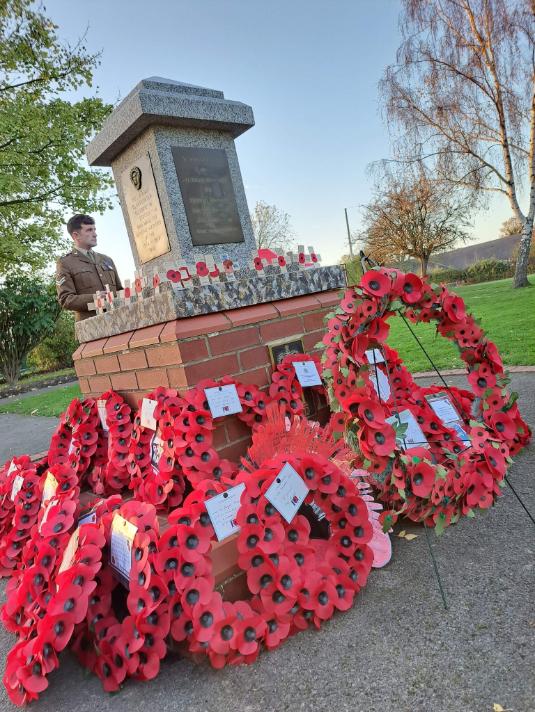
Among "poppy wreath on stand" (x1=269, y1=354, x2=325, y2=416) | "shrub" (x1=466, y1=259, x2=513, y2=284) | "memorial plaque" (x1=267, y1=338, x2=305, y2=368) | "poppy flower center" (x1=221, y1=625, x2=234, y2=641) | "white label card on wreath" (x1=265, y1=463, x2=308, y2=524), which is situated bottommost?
"shrub" (x1=466, y1=259, x2=513, y2=284)

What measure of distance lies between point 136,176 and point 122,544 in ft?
7.61

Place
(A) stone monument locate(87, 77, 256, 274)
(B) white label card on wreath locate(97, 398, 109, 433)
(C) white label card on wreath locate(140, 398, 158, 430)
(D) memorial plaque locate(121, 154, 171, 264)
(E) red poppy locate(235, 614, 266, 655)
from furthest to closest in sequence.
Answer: (D) memorial plaque locate(121, 154, 171, 264), (A) stone monument locate(87, 77, 256, 274), (B) white label card on wreath locate(97, 398, 109, 433), (C) white label card on wreath locate(140, 398, 158, 430), (E) red poppy locate(235, 614, 266, 655)

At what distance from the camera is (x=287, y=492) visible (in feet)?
4.90

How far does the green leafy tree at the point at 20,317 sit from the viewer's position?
12.5m

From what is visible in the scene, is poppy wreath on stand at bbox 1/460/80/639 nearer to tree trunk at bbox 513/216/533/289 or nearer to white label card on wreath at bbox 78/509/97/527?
white label card on wreath at bbox 78/509/97/527

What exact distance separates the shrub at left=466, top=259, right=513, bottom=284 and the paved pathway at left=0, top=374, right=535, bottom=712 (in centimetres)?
3034

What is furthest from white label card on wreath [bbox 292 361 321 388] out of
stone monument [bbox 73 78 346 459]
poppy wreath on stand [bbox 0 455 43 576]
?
poppy wreath on stand [bbox 0 455 43 576]

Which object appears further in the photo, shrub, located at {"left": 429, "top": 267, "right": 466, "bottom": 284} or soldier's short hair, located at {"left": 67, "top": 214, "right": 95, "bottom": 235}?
shrub, located at {"left": 429, "top": 267, "right": 466, "bottom": 284}

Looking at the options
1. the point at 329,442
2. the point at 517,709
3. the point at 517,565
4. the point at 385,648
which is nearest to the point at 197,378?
the point at 329,442

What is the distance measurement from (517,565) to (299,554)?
69 centimetres

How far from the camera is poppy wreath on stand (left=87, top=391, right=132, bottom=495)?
2.29 m

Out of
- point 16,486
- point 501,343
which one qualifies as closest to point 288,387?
point 16,486

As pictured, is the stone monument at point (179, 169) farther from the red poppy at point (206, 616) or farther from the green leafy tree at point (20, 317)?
the green leafy tree at point (20, 317)

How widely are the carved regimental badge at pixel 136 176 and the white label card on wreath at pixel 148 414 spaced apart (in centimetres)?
157
